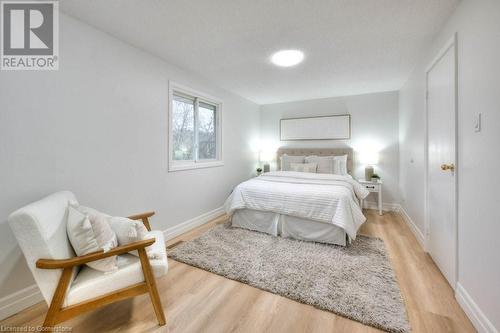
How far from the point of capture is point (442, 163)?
1.95 m

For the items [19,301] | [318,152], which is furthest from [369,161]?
[19,301]

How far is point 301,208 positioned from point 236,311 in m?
1.45

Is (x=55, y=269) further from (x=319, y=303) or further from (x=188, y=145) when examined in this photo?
(x=188, y=145)

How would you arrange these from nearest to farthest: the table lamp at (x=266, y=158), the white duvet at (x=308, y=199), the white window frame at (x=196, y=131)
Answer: the white duvet at (x=308, y=199), the white window frame at (x=196, y=131), the table lamp at (x=266, y=158)

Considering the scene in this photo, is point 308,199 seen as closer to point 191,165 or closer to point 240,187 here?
point 240,187

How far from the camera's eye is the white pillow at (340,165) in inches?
161

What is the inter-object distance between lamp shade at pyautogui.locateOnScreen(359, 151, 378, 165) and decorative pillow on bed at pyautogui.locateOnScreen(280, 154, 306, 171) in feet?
3.89

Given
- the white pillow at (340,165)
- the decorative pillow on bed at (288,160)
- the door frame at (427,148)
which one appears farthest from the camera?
the decorative pillow on bed at (288,160)

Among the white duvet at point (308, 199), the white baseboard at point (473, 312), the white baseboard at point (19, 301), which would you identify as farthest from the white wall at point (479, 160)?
the white baseboard at point (19, 301)

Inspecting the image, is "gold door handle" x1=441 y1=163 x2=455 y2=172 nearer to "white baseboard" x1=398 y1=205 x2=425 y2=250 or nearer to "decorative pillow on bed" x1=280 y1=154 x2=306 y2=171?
"white baseboard" x1=398 y1=205 x2=425 y2=250

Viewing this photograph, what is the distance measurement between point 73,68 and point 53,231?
4.94 feet

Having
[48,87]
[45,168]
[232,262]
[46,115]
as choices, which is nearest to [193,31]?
[48,87]

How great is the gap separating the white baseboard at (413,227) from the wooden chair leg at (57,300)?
339cm

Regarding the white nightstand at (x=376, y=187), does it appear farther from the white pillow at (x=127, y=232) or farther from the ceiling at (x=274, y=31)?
the white pillow at (x=127, y=232)
